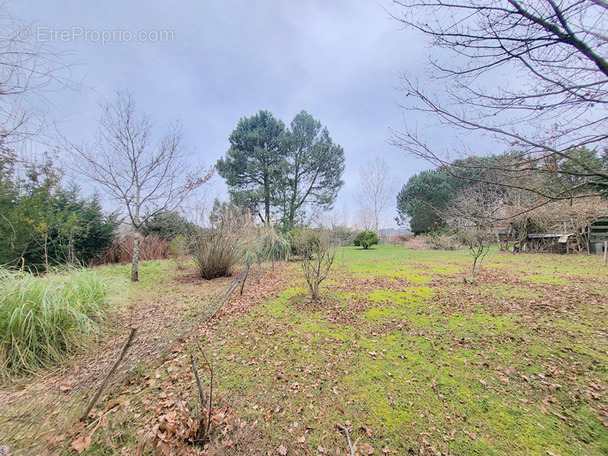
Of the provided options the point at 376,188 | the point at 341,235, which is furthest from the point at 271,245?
the point at 376,188

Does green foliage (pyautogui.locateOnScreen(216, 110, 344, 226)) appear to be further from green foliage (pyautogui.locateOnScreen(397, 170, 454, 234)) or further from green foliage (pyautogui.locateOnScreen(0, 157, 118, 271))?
green foliage (pyautogui.locateOnScreen(397, 170, 454, 234))

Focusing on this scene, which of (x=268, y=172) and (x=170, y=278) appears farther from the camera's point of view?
(x=268, y=172)

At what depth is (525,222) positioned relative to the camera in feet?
37.2

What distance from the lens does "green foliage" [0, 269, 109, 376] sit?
233 cm

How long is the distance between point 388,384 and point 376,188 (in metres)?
26.1

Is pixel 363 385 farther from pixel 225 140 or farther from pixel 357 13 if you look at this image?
pixel 225 140

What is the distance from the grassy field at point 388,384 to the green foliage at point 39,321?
1.19 m

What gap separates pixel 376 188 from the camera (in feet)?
85.7

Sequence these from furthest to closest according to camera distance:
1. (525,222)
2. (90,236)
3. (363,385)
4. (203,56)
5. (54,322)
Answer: (525,222) < (90,236) < (203,56) < (54,322) < (363,385)

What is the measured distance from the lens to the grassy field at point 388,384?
1.55m

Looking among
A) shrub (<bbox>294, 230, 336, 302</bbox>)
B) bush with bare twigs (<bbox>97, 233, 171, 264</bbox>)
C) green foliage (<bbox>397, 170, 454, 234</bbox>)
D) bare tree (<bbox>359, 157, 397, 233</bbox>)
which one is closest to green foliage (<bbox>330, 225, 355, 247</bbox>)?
shrub (<bbox>294, 230, 336, 302</bbox>)

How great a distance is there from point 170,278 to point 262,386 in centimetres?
607

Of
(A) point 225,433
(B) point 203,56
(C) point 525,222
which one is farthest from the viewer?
(C) point 525,222

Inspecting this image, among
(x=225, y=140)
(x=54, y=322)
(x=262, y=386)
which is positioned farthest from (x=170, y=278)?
(x=225, y=140)
